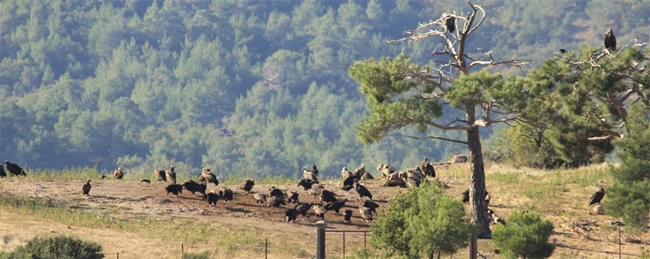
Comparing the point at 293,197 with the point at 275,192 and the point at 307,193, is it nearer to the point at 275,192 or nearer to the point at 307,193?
the point at 275,192

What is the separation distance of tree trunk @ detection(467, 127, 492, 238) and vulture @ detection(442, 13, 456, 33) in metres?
3.32

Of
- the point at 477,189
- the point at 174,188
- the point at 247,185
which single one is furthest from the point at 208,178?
the point at 477,189

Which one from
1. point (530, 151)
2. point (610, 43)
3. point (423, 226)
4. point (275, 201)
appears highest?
point (610, 43)

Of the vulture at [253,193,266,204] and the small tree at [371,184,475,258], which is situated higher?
the vulture at [253,193,266,204]

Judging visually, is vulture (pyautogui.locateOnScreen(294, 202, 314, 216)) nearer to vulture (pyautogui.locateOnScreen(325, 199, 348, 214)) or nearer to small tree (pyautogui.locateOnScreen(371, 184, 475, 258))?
vulture (pyautogui.locateOnScreen(325, 199, 348, 214))

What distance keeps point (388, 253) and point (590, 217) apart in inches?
548

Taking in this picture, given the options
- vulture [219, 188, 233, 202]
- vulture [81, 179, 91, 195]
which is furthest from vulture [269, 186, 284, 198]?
vulture [81, 179, 91, 195]

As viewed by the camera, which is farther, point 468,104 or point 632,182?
point 468,104

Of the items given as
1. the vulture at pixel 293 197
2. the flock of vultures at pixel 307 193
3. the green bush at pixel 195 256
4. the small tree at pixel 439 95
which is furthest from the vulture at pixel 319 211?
the green bush at pixel 195 256

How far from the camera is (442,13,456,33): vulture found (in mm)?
44912

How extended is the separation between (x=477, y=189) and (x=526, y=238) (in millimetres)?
8192

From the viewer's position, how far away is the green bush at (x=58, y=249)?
37.0 m

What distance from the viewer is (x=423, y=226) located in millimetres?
35781

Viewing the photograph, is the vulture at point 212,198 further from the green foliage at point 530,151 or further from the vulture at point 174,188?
the green foliage at point 530,151
